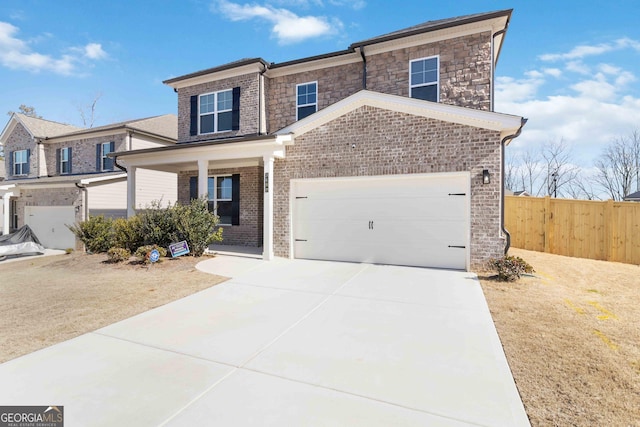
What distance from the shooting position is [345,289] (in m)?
6.59

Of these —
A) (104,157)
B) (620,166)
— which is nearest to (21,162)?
(104,157)

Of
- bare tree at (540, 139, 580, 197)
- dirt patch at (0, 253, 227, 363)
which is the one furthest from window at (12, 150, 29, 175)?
bare tree at (540, 139, 580, 197)

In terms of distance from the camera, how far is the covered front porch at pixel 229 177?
33.1 ft

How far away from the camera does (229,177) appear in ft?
45.0

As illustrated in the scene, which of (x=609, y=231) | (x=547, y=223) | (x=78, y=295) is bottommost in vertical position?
(x=78, y=295)

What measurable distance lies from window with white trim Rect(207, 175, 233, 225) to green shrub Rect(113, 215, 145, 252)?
138 inches

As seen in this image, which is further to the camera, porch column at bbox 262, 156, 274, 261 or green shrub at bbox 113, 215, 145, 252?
green shrub at bbox 113, 215, 145, 252

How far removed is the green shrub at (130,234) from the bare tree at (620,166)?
3788 centimetres

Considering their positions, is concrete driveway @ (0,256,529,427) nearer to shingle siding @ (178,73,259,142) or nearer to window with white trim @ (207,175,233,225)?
window with white trim @ (207,175,233,225)

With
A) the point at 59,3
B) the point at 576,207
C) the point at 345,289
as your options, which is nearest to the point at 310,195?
the point at 345,289

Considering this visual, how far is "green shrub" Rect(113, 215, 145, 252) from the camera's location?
409 inches

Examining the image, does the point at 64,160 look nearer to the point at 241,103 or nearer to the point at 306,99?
the point at 241,103

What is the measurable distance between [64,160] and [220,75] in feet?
44.8

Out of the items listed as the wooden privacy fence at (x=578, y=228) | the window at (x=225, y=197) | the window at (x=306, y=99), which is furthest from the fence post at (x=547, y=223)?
the window at (x=225, y=197)
